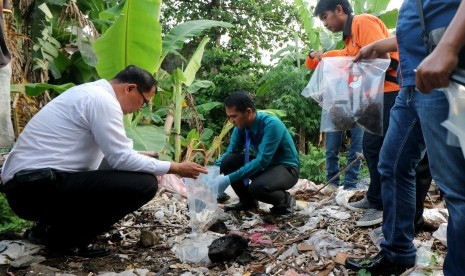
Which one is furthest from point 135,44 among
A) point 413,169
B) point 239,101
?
point 413,169

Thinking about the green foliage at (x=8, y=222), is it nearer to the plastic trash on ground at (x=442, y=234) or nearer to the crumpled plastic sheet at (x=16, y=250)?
the crumpled plastic sheet at (x=16, y=250)

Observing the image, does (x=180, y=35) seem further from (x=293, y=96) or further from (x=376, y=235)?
(x=293, y=96)

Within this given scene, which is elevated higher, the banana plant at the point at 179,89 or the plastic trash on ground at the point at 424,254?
the banana plant at the point at 179,89

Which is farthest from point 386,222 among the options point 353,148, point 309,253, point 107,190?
point 353,148

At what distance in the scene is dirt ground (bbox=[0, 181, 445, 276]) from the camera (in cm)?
242

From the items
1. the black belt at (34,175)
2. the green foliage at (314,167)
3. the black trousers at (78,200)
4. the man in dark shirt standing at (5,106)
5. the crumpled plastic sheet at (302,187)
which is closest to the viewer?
the black belt at (34,175)

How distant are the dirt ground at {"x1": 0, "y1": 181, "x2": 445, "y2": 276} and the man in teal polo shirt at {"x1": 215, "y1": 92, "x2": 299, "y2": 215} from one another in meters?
0.20

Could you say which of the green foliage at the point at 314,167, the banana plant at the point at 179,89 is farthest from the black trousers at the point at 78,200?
the green foliage at the point at 314,167

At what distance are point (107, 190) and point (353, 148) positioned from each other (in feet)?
9.35

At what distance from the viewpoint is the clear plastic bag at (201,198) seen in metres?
3.03

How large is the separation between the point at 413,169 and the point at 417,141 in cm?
17

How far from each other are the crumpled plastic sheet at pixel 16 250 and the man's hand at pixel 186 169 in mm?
1007

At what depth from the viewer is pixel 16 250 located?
8.53 feet

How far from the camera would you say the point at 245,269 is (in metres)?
2.48
